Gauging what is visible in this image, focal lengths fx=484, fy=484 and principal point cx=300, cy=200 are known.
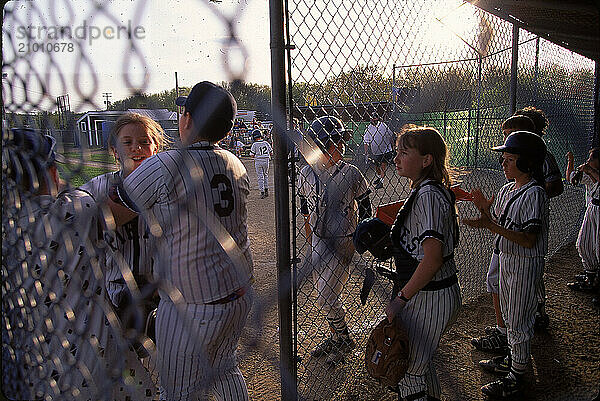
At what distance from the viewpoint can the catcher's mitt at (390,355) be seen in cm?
251

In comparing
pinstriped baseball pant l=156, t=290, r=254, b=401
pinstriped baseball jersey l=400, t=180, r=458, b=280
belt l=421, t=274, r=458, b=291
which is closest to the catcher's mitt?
belt l=421, t=274, r=458, b=291

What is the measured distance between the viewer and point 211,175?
2170 mm

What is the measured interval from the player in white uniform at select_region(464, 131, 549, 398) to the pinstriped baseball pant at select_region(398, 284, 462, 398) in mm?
800

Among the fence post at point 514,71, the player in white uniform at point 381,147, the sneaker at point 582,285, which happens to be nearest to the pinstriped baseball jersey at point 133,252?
the player in white uniform at point 381,147

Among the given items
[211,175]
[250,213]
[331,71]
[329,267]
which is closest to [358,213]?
[329,267]

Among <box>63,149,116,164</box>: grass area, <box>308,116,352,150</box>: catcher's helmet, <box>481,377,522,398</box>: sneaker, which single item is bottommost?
<box>481,377,522,398</box>: sneaker

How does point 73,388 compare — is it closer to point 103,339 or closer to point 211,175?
point 103,339

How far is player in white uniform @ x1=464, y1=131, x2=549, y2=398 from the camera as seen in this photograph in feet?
10.5

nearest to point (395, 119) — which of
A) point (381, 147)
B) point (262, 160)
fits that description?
point (381, 147)

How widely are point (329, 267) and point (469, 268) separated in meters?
2.08

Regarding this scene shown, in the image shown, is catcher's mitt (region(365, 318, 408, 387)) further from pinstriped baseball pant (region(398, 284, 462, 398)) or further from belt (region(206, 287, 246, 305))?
belt (region(206, 287, 246, 305))

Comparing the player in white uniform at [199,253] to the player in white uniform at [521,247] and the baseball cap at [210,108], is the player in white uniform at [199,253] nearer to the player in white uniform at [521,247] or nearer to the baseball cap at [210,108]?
the baseball cap at [210,108]

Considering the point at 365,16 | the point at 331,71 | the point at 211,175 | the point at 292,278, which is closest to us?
the point at 211,175

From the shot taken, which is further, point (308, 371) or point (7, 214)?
point (308, 371)
